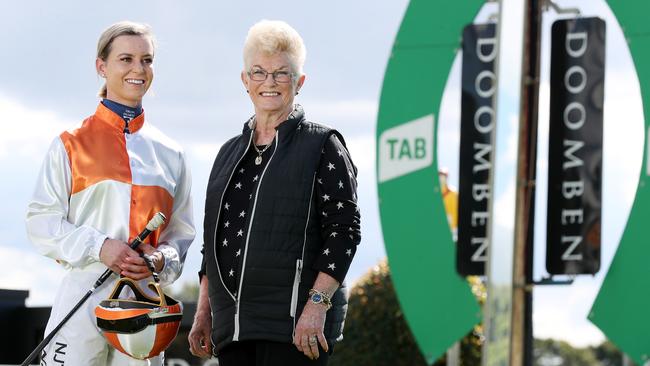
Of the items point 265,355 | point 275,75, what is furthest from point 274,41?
point 265,355

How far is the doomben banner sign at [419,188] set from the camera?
331cm

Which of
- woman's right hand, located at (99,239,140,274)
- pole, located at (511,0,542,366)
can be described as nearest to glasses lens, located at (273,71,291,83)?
woman's right hand, located at (99,239,140,274)

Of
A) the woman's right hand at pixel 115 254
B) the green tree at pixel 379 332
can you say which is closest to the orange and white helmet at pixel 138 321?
the woman's right hand at pixel 115 254

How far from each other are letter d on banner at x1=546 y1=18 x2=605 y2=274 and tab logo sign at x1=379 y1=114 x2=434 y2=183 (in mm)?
343

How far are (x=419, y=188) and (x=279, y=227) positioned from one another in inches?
21.3

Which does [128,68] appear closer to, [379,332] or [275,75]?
[275,75]

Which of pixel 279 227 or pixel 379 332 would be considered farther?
pixel 379 332

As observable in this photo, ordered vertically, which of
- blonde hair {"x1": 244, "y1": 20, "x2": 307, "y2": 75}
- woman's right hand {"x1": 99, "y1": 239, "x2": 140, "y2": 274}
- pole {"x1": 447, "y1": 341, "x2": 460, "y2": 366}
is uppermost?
blonde hair {"x1": 244, "y1": 20, "x2": 307, "y2": 75}

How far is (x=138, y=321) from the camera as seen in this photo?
3.83 metres

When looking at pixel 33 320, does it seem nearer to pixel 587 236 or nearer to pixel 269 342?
pixel 269 342

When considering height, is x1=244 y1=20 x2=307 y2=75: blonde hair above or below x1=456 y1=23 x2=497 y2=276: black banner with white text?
above

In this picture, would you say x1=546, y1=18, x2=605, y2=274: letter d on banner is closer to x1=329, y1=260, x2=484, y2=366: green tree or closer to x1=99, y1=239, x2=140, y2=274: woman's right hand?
x1=99, y1=239, x2=140, y2=274: woman's right hand

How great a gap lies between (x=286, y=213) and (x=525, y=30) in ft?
3.18

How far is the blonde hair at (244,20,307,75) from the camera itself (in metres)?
3.78
